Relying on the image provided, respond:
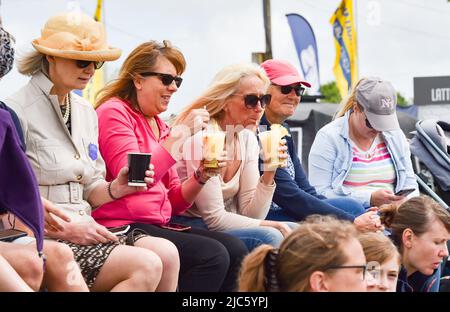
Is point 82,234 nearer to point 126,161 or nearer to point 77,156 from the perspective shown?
point 77,156

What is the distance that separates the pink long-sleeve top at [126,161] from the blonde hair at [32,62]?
1.59 ft

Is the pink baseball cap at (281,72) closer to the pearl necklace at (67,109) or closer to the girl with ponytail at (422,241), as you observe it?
the girl with ponytail at (422,241)

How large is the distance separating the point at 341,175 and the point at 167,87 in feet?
5.82

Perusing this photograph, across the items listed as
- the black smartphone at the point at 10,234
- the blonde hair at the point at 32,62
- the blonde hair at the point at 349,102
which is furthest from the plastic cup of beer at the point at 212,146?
the blonde hair at the point at 349,102

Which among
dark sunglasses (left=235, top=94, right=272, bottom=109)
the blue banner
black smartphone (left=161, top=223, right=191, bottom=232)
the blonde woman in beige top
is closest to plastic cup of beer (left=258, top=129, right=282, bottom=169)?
the blonde woman in beige top

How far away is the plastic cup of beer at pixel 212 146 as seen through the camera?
4863 mm

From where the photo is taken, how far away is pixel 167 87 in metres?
5.20

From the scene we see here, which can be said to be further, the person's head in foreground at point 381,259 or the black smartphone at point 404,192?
the black smartphone at point 404,192

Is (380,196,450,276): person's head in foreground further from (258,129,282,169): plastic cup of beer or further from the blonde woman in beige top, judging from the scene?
(258,129,282,169): plastic cup of beer

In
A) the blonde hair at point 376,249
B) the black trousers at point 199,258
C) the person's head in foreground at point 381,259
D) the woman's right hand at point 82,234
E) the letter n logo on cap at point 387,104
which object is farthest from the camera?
the letter n logo on cap at point 387,104

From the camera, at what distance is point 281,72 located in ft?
20.6

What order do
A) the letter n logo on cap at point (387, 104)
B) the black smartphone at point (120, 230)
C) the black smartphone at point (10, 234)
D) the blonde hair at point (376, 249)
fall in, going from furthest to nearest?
1. the letter n logo on cap at point (387, 104)
2. the black smartphone at point (120, 230)
3. the blonde hair at point (376, 249)
4. the black smartphone at point (10, 234)

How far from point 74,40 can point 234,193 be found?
149 cm
